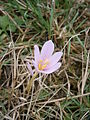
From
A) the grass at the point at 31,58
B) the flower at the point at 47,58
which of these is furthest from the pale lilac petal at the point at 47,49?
the grass at the point at 31,58

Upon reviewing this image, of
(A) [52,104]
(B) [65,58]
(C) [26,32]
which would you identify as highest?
(C) [26,32]

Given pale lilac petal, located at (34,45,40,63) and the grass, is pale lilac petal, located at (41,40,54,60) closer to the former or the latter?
pale lilac petal, located at (34,45,40,63)

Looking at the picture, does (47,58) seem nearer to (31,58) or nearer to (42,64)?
(42,64)

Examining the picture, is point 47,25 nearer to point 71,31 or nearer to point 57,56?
point 71,31

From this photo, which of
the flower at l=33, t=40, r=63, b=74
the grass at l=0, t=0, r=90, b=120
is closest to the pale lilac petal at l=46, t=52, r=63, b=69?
the flower at l=33, t=40, r=63, b=74

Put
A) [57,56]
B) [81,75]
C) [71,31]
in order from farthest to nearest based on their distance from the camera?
[71,31], [81,75], [57,56]

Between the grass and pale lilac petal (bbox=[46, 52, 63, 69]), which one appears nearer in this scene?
pale lilac petal (bbox=[46, 52, 63, 69])

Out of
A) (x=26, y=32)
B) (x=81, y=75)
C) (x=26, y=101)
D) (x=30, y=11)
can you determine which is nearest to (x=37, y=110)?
(x=26, y=101)

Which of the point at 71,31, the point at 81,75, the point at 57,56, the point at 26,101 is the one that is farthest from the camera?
the point at 71,31

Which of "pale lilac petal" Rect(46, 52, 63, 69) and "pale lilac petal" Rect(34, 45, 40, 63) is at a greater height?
"pale lilac petal" Rect(34, 45, 40, 63)
